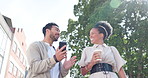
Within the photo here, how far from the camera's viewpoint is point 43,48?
2992 millimetres

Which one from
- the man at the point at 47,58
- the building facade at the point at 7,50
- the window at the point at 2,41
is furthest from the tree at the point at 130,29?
the building facade at the point at 7,50

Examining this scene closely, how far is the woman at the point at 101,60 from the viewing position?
2541 millimetres

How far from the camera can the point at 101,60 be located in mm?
2602

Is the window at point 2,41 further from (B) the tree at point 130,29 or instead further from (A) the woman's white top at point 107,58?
(A) the woman's white top at point 107,58

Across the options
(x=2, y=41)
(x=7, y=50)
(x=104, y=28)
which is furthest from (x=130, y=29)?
(x=7, y=50)

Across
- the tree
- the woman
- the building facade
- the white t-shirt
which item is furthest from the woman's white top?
the building facade

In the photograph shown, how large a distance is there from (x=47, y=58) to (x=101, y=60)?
76 centimetres

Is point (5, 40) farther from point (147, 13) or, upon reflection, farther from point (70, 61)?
point (70, 61)

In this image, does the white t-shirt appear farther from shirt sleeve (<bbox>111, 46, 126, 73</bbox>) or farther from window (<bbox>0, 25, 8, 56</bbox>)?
window (<bbox>0, 25, 8, 56</bbox>)

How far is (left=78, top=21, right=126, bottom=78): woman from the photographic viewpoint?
254 centimetres

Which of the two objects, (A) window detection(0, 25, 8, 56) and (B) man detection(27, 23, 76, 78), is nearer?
(B) man detection(27, 23, 76, 78)

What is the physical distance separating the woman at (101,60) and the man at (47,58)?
27cm

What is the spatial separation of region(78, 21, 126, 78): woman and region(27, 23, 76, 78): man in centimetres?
27

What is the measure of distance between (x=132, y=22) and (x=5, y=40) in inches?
717
